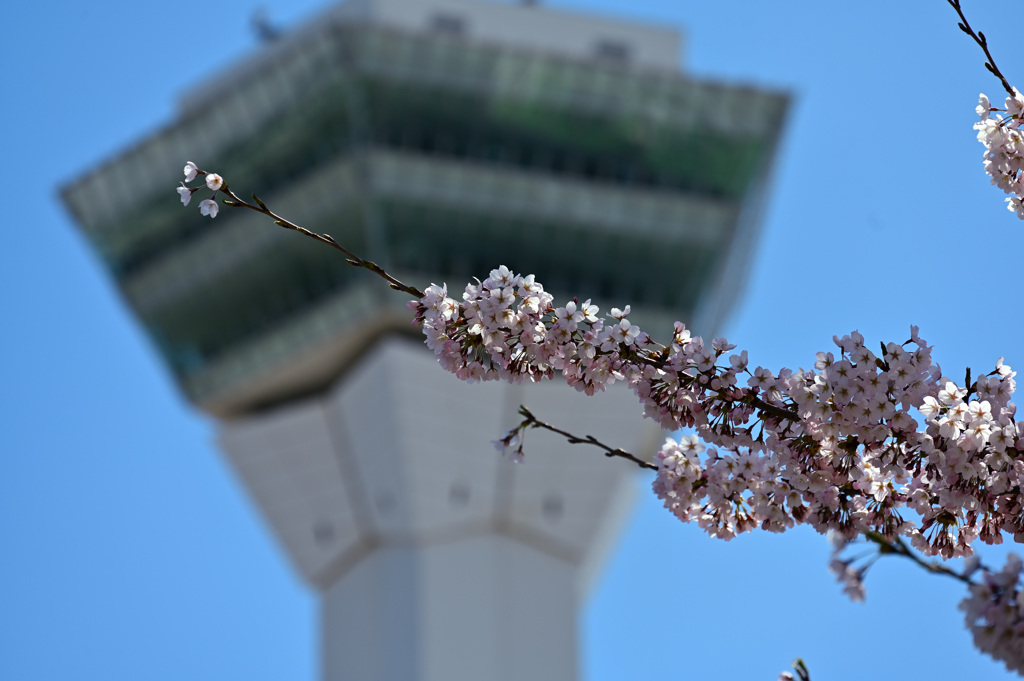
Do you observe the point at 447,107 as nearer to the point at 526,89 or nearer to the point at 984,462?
the point at 526,89

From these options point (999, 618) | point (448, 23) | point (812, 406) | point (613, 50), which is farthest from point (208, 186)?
point (613, 50)

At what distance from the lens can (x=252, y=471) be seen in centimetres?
4075

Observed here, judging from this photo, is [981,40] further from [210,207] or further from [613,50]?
[613,50]

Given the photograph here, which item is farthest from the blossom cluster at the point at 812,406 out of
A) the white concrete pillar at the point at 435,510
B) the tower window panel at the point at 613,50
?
the tower window panel at the point at 613,50

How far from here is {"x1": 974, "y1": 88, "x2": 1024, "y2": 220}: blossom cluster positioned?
21.6ft

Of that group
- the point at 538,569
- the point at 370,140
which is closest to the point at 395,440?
the point at 538,569

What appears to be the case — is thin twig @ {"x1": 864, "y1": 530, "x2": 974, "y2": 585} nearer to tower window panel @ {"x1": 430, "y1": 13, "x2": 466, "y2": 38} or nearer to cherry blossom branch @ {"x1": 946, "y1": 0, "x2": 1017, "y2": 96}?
cherry blossom branch @ {"x1": 946, "y1": 0, "x2": 1017, "y2": 96}

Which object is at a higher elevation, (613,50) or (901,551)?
(613,50)

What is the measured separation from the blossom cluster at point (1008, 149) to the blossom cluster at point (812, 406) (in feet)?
2.86

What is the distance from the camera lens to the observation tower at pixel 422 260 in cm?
3934

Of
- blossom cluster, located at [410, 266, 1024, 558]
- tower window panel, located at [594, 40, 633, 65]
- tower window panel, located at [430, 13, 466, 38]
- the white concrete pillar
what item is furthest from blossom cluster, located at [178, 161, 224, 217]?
tower window panel, located at [594, 40, 633, 65]

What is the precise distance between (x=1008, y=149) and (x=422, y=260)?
1348 inches

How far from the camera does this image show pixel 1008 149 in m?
6.58

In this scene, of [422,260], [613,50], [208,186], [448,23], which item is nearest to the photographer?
[208,186]
